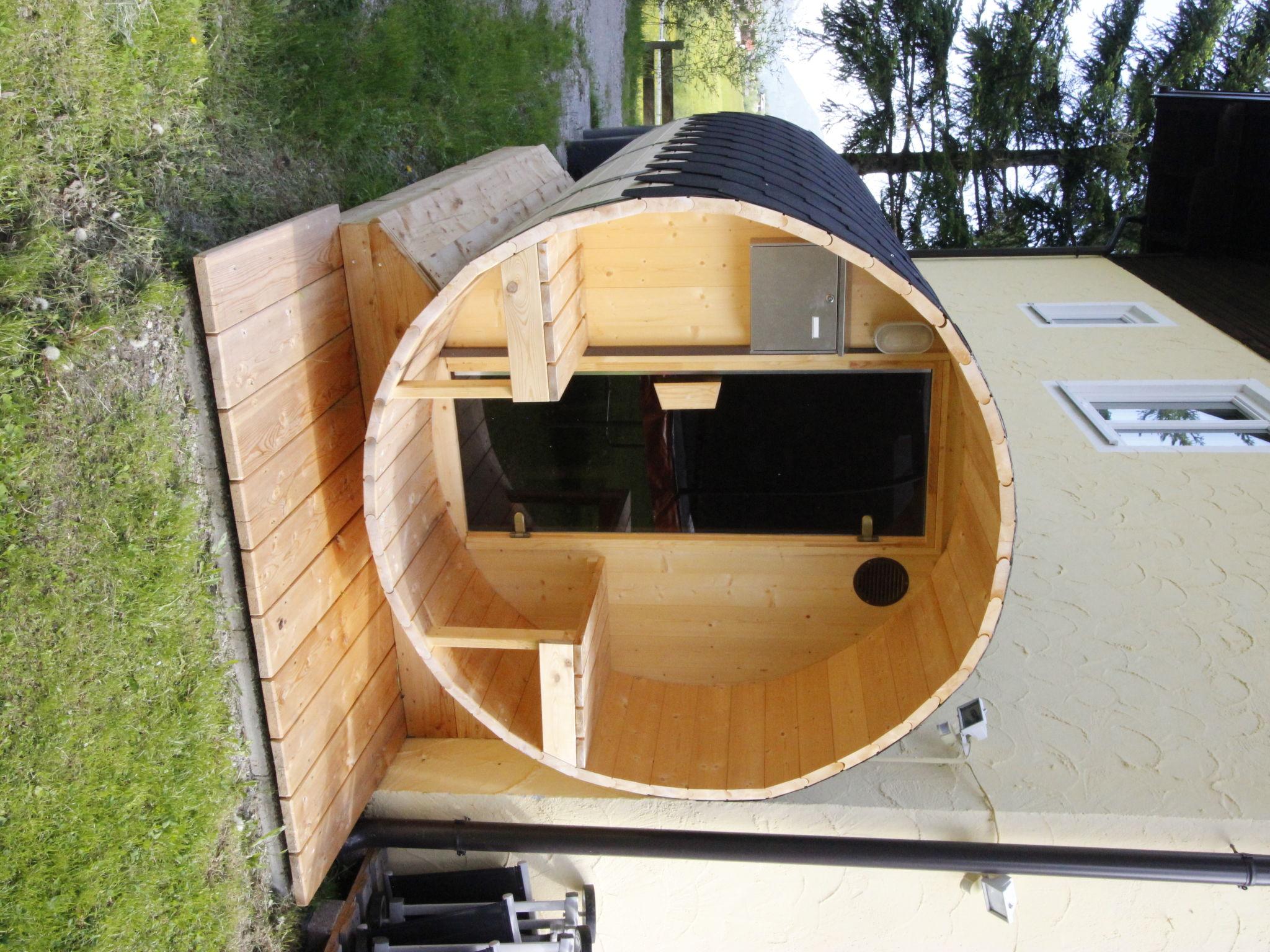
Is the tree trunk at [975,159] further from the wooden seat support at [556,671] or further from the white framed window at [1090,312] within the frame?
the wooden seat support at [556,671]

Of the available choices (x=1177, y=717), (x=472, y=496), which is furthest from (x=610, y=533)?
(x=1177, y=717)

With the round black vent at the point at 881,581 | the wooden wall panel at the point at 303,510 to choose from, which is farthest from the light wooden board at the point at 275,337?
the round black vent at the point at 881,581

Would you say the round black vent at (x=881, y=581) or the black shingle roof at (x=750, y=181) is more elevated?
the black shingle roof at (x=750, y=181)

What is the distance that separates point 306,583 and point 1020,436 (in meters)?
3.61

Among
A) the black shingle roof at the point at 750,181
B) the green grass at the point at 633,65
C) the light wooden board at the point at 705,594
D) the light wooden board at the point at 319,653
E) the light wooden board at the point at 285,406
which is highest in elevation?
the green grass at the point at 633,65

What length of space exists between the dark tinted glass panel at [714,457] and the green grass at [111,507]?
1039 millimetres

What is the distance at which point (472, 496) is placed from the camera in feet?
10.9

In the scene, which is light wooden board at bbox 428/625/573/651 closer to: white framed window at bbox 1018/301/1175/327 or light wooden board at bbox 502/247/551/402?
light wooden board at bbox 502/247/551/402

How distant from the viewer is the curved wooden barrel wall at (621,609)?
2.40 meters

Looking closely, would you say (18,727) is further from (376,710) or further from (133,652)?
(376,710)

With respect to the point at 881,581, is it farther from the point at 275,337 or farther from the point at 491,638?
the point at 275,337

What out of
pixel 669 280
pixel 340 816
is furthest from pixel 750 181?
pixel 340 816

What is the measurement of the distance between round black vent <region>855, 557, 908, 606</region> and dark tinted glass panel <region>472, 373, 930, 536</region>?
4.4 inches

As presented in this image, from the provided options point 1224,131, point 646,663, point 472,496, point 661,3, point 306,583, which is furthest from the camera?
point 661,3
